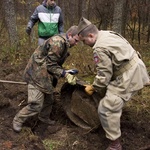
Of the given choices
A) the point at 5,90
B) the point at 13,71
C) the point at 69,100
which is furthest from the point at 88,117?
the point at 13,71

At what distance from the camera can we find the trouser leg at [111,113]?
142 inches

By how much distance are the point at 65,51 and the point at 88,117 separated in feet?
3.84

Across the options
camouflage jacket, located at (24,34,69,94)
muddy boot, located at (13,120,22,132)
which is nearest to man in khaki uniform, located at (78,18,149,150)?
camouflage jacket, located at (24,34,69,94)

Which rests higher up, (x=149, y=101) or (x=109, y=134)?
(x=109, y=134)

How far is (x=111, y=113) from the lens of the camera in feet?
12.0

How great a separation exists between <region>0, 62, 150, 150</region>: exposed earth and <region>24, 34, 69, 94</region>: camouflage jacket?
75 cm

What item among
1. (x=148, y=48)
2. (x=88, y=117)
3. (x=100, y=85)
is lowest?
(x=148, y=48)

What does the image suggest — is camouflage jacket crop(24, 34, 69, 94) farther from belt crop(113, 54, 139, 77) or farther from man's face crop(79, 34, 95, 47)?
belt crop(113, 54, 139, 77)

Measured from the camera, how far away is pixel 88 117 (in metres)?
4.42

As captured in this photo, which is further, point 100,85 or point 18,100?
point 18,100

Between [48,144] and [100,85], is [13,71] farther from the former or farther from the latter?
[100,85]

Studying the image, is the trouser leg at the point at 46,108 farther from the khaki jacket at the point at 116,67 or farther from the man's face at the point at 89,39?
the man's face at the point at 89,39

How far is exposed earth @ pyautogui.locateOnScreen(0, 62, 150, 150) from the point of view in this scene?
3982mm

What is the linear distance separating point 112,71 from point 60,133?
150 centimetres
